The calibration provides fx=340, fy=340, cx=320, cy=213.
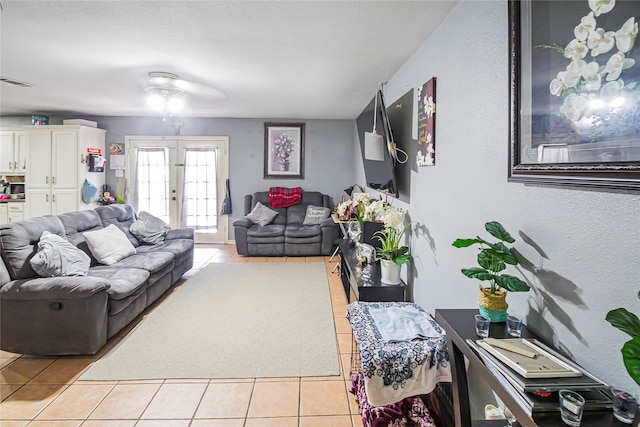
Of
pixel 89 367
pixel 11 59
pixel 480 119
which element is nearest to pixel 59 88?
pixel 11 59

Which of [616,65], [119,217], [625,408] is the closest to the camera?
[625,408]

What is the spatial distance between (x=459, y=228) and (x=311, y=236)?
3.93 meters

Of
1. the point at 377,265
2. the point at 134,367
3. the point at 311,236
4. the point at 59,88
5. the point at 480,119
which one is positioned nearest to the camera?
the point at 480,119


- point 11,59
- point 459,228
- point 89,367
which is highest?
point 11,59

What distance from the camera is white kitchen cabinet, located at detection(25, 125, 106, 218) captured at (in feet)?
19.2

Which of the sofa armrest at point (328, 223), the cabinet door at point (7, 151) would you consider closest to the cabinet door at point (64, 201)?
the cabinet door at point (7, 151)

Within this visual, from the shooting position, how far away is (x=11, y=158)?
6062 mm

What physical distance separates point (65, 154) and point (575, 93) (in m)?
7.07

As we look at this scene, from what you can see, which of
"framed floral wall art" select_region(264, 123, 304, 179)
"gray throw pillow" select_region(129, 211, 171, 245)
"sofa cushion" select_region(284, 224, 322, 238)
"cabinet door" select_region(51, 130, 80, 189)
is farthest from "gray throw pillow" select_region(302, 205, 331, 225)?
"cabinet door" select_region(51, 130, 80, 189)

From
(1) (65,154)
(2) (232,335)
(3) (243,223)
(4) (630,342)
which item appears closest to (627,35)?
(4) (630,342)

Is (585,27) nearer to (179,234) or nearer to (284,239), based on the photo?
(179,234)

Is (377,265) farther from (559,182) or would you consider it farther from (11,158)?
(11,158)

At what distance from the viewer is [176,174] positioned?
662cm

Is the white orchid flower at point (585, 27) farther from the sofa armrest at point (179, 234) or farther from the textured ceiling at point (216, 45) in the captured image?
the sofa armrest at point (179, 234)
